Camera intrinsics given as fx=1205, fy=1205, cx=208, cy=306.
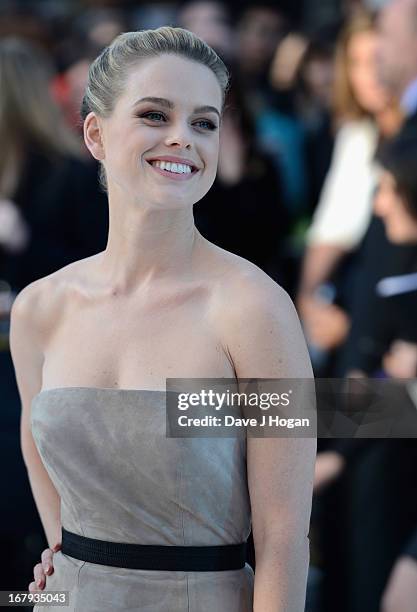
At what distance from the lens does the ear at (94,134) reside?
2.51m

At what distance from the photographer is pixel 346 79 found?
215 inches

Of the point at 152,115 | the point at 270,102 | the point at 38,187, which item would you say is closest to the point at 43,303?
the point at 152,115

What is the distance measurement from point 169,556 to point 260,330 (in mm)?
474

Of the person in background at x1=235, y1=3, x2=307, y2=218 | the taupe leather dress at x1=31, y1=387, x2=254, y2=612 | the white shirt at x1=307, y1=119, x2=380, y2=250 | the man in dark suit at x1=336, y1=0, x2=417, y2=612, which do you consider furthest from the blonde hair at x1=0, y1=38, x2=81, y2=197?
the taupe leather dress at x1=31, y1=387, x2=254, y2=612

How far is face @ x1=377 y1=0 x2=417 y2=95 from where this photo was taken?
4.95 m

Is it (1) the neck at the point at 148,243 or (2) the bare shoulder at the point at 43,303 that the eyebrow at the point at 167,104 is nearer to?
(1) the neck at the point at 148,243

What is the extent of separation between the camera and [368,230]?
14.5ft

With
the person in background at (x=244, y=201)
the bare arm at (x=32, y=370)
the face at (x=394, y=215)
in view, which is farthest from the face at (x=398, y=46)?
the bare arm at (x=32, y=370)

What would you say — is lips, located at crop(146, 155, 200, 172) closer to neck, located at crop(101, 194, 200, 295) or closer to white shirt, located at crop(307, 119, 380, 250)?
neck, located at crop(101, 194, 200, 295)

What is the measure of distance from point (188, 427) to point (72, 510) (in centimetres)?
34

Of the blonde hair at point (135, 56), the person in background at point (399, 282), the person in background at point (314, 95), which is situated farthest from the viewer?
the person in background at point (314, 95)

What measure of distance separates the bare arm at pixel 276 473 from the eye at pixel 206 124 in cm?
36

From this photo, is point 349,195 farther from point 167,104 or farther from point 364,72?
point 167,104

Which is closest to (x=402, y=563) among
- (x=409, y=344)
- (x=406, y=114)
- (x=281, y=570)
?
(x=409, y=344)
